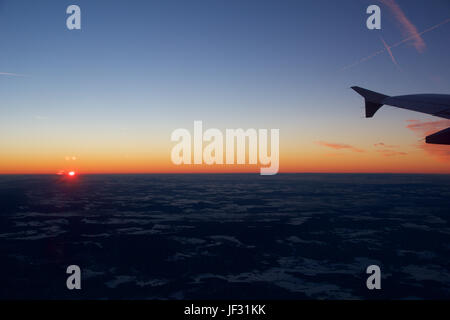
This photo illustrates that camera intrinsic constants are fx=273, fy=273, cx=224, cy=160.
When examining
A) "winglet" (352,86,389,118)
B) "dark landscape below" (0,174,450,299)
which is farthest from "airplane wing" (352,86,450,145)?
"dark landscape below" (0,174,450,299)

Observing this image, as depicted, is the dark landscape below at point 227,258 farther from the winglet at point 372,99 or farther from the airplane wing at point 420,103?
the airplane wing at point 420,103

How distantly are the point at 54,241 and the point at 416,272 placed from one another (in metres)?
34.6

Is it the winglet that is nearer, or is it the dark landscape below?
the winglet

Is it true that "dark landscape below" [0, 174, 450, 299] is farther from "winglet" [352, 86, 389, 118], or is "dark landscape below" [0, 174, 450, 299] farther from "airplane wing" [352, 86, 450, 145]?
"airplane wing" [352, 86, 450, 145]

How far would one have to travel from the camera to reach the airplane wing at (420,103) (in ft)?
13.1

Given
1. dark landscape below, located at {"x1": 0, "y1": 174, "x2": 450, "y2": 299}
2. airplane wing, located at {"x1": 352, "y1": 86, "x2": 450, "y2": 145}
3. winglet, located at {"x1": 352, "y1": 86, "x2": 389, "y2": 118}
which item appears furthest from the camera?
dark landscape below, located at {"x1": 0, "y1": 174, "x2": 450, "y2": 299}

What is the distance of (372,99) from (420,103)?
1261mm

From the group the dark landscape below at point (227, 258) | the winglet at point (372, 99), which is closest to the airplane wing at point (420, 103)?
the winglet at point (372, 99)

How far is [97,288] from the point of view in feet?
59.1

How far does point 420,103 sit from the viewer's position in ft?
18.1

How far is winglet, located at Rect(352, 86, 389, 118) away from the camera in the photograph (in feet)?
21.8

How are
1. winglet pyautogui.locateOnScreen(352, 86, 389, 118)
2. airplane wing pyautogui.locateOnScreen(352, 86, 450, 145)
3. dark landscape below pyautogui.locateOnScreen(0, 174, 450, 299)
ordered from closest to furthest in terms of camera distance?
airplane wing pyautogui.locateOnScreen(352, 86, 450, 145) < winglet pyautogui.locateOnScreen(352, 86, 389, 118) < dark landscape below pyautogui.locateOnScreen(0, 174, 450, 299)

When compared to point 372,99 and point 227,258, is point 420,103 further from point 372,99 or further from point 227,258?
point 227,258
